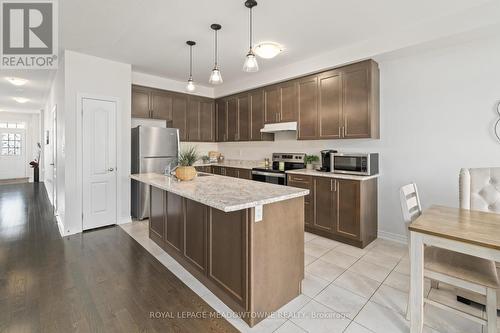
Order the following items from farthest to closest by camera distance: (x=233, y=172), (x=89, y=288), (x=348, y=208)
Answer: (x=233, y=172), (x=348, y=208), (x=89, y=288)

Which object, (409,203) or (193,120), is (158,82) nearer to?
(193,120)

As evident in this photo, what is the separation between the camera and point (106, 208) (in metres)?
4.02

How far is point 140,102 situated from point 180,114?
832 millimetres

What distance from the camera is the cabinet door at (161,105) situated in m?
4.78

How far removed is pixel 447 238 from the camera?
1476mm

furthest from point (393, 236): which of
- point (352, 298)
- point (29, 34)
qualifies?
point (29, 34)

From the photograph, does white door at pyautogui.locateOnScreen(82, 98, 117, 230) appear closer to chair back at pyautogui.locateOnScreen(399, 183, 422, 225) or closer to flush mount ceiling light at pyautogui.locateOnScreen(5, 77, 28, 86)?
flush mount ceiling light at pyautogui.locateOnScreen(5, 77, 28, 86)

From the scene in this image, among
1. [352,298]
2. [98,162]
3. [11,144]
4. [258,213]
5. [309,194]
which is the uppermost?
[11,144]

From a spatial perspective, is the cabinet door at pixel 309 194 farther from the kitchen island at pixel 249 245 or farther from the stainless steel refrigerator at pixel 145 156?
the stainless steel refrigerator at pixel 145 156

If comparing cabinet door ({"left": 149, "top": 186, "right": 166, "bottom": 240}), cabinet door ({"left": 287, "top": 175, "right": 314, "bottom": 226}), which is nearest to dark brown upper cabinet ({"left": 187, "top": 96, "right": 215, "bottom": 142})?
cabinet door ({"left": 149, "top": 186, "right": 166, "bottom": 240})

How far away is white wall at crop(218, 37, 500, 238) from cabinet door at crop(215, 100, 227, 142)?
2812 mm

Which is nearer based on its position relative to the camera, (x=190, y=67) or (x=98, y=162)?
(x=98, y=162)

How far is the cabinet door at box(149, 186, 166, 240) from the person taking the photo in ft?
10.2

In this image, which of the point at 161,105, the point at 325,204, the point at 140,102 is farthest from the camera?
the point at 161,105
